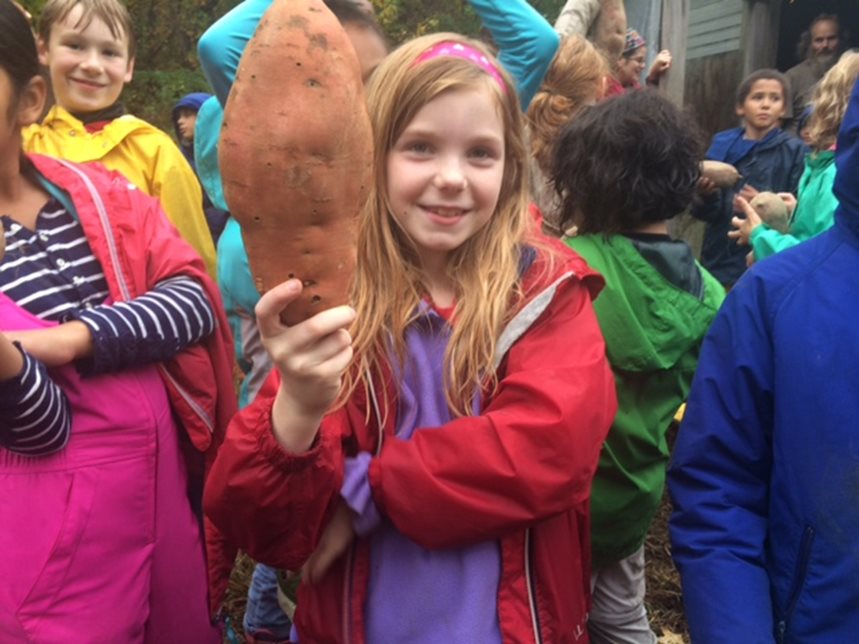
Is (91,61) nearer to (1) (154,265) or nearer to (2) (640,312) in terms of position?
(1) (154,265)

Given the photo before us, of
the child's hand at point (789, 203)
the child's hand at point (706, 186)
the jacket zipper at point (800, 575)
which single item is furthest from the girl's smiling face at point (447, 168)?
the child's hand at point (706, 186)

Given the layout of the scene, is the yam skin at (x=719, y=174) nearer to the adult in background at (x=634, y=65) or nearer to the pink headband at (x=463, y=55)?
the adult in background at (x=634, y=65)

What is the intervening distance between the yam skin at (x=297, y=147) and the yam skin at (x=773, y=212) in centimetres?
270

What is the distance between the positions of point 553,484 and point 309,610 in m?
0.50

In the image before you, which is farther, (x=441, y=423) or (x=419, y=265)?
(x=419, y=265)

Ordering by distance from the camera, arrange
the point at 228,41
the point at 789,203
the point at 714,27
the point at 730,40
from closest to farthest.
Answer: the point at 228,41 < the point at 789,203 < the point at 730,40 < the point at 714,27

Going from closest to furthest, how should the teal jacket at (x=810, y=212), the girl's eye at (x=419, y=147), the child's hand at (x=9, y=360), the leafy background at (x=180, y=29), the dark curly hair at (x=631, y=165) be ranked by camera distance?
the child's hand at (x=9, y=360) → the girl's eye at (x=419, y=147) → the dark curly hair at (x=631, y=165) → the teal jacket at (x=810, y=212) → the leafy background at (x=180, y=29)

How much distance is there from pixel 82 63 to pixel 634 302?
6.31 ft

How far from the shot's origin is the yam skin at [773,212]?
327 centimetres

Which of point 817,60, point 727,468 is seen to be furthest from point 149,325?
point 817,60

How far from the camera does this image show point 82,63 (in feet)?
8.54

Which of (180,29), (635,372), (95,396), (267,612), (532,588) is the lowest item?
(267,612)

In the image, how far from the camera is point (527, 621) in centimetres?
135

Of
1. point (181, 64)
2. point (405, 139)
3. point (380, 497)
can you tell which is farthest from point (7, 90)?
point (181, 64)
